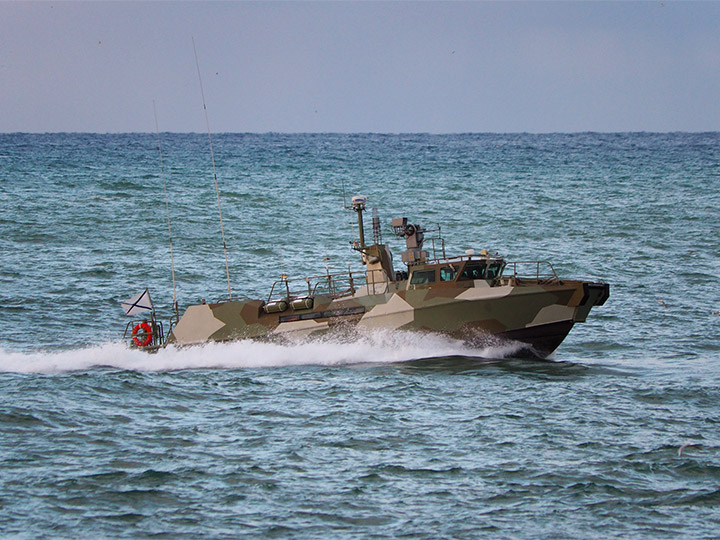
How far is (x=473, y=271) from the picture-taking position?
2514cm

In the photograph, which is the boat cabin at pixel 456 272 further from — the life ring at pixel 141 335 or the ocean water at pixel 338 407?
the life ring at pixel 141 335

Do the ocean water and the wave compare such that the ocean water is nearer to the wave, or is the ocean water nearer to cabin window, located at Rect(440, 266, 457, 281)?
the wave

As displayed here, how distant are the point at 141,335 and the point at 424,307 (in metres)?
7.87

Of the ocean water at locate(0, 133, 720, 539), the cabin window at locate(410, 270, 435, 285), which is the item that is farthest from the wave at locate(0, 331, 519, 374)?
the cabin window at locate(410, 270, 435, 285)

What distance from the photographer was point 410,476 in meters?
16.4

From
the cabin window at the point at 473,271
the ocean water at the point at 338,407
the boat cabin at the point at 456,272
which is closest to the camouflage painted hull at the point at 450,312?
the boat cabin at the point at 456,272

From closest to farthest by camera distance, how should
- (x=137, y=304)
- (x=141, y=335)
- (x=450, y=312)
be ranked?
(x=450, y=312) < (x=137, y=304) < (x=141, y=335)

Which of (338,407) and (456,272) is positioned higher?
(456,272)

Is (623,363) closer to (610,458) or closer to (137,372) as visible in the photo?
(610,458)

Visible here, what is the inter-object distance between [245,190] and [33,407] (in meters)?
43.6

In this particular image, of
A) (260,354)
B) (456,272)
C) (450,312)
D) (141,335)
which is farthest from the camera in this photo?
(141,335)

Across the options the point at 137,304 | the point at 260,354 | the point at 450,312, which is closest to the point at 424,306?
the point at 450,312

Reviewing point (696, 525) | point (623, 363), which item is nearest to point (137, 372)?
point (623, 363)

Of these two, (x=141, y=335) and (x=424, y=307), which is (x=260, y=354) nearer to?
(x=141, y=335)
